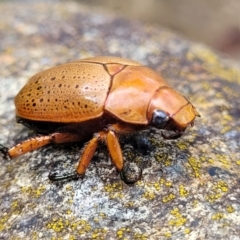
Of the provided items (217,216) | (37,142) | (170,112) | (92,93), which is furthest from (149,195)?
(37,142)

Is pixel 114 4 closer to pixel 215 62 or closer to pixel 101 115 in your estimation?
pixel 215 62

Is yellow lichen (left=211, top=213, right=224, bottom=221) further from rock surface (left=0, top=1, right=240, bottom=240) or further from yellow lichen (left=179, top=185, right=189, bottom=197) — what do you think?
yellow lichen (left=179, top=185, right=189, bottom=197)

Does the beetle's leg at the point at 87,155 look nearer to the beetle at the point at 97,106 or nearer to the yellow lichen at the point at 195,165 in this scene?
the beetle at the point at 97,106

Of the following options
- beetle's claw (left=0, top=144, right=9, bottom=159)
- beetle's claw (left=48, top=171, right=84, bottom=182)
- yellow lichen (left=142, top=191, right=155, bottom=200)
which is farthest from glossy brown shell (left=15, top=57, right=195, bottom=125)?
yellow lichen (left=142, top=191, right=155, bottom=200)

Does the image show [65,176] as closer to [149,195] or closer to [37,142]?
[37,142]

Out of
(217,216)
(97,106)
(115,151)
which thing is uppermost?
(97,106)

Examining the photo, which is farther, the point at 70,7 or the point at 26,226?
the point at 70,7

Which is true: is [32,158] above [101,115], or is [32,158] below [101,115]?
below

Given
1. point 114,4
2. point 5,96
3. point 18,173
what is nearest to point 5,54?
point 5,96
